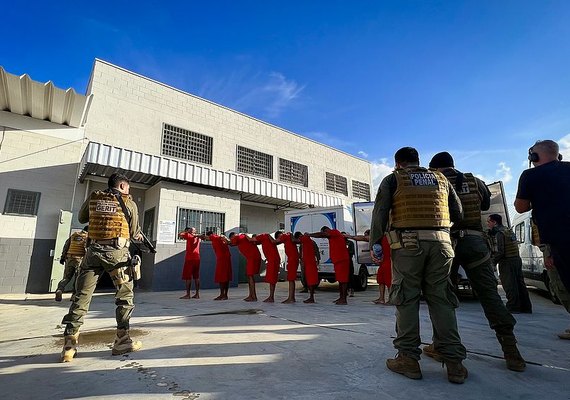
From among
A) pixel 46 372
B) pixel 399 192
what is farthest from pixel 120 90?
pixel 399 192

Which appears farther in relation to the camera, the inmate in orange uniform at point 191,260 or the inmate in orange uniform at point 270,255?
the inmate in orange uniform at point 191,260

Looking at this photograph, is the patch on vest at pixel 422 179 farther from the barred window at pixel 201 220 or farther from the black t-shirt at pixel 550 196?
the barred window at pixel 201 220

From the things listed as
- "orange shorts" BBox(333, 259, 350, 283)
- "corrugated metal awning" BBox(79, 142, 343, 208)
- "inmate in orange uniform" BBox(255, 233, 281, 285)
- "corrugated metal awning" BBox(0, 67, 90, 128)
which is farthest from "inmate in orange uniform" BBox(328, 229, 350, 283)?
"corrugated metal awning" BBox(0, 67, 90, 128)

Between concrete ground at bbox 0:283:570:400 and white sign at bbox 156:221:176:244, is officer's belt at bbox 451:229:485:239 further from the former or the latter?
white sign at bbox 156:221:176:244

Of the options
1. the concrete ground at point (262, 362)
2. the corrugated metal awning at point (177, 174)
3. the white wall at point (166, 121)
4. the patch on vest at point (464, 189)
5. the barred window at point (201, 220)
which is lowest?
the concrete ground at point (262, 362)

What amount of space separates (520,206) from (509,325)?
106 centimetres

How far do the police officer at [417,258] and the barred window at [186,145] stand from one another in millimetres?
10181

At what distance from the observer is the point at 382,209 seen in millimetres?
2658

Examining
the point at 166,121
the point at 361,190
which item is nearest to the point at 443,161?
the point at 166,121

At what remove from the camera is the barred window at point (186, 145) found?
1127 centimetres

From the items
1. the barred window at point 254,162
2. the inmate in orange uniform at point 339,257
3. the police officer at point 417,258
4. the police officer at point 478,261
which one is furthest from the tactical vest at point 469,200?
the barred window at point 254,162

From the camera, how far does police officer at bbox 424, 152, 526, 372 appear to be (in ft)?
8.37

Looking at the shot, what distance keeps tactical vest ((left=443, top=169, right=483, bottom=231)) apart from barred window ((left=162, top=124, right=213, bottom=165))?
1022cm

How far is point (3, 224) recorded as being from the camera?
8500mm
